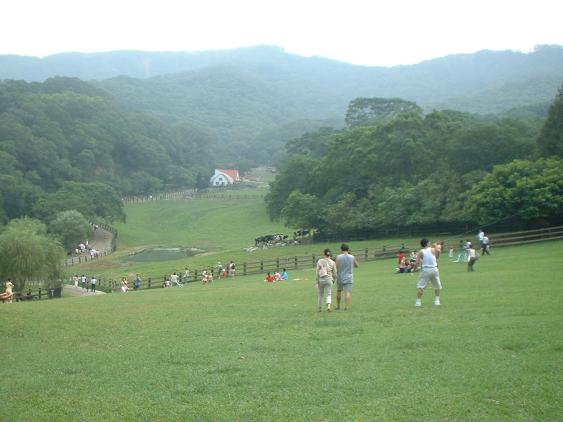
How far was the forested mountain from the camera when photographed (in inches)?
4089

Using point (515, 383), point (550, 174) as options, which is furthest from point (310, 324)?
point (550, 174)

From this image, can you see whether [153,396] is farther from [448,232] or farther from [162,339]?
[448,232]

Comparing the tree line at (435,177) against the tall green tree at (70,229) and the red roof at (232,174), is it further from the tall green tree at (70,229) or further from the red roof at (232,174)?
the red roof at (232,174)

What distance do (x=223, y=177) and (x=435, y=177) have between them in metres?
101

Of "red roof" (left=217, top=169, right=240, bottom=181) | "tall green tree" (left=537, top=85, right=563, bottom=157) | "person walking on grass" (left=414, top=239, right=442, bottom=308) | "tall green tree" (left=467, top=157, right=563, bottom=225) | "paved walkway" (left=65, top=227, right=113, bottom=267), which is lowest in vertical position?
"paved walkway" (left=65, top=227, right=113, bottom=267)

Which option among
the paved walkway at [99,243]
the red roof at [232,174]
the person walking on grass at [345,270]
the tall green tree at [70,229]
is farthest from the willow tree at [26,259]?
the red roof at [232,174]

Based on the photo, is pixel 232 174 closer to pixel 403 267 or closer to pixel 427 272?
pixel 403 267

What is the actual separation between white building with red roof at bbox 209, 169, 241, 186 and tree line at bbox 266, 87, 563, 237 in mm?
72915

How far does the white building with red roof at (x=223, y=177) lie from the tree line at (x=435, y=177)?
72.9m

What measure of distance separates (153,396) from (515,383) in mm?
5175

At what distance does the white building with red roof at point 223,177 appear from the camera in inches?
6211

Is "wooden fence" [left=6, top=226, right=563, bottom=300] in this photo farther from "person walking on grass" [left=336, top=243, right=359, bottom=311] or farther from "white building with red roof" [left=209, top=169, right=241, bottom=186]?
"white building with red roof" [left=209, top=169, right=241, bottom=186]

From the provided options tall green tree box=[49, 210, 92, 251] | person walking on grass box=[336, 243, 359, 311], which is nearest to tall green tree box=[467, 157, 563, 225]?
person walking on grass box=[336, 243, 359, 311]

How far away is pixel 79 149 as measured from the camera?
129750 millimetres
